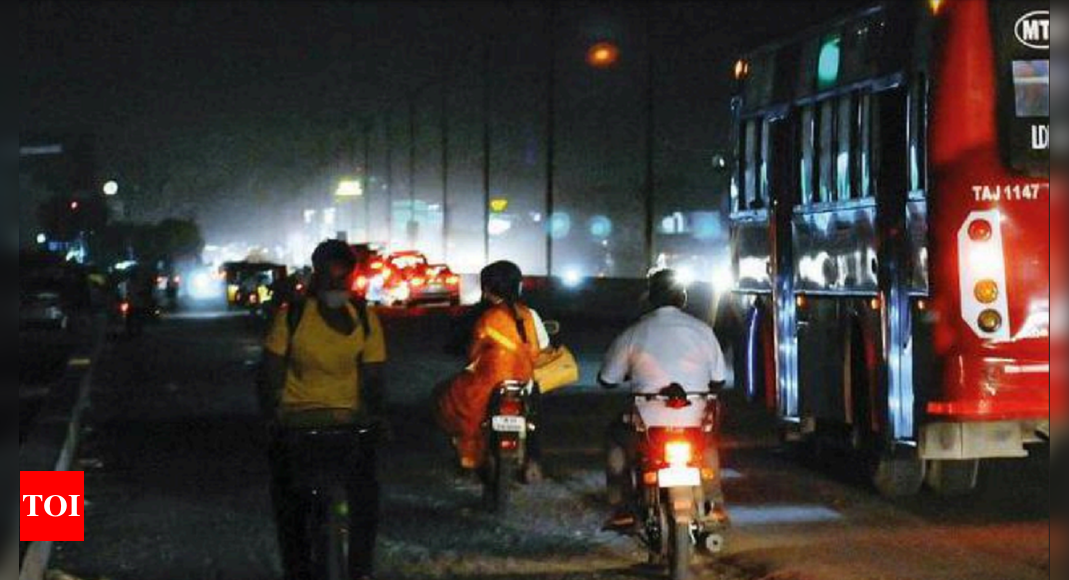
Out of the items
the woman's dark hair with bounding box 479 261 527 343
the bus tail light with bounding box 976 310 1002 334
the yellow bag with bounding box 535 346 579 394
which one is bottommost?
the yellow bag with bounding box 535 346 579 394

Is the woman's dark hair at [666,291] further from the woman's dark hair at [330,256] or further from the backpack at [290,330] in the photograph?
the woman's dark hair at [330,256]

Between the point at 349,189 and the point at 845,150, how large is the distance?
112 m

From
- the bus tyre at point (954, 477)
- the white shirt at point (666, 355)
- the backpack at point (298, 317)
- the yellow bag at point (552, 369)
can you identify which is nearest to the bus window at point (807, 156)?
the bus tyre at point (954, 477)

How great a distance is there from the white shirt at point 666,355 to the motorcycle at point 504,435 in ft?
8.18

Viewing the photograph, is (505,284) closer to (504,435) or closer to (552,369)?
(504,435)

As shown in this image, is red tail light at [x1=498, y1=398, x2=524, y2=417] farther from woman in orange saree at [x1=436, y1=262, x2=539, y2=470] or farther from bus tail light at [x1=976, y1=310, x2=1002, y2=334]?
bus tail light at [x1=976, y1=310, x2=1002, y2=334]

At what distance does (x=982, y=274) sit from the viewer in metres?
12.5

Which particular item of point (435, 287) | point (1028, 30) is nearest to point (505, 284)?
point (1028, 30)

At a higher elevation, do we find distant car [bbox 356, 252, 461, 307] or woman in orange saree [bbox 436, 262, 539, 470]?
distant car [bbox 356, 252, 461, 307]

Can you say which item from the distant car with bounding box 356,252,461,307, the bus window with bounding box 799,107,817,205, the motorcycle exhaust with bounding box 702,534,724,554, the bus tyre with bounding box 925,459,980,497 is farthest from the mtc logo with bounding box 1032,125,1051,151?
the distant car with bounding box 356,252,461,307

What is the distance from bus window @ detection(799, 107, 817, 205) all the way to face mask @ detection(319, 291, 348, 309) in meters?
7.19

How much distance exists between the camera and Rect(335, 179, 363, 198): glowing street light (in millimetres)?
124812

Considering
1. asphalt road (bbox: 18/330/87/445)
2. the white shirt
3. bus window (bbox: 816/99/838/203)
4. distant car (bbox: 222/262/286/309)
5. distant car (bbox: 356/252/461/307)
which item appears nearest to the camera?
the white shirt

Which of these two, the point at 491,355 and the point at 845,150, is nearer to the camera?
the point at 491,355
